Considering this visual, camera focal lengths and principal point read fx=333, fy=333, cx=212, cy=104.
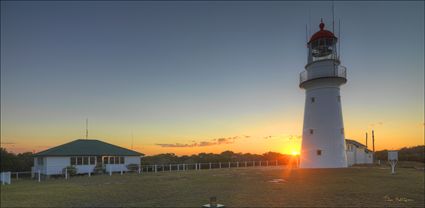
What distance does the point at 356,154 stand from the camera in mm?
38000

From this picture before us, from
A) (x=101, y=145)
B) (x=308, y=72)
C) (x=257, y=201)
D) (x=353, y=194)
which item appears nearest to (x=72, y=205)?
(x=257, y=201)

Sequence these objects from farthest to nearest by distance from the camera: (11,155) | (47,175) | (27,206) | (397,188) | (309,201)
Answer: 1. (11,155)
2. (47,175)
3. (397,188)
4. (27,206)
5. (309,201)

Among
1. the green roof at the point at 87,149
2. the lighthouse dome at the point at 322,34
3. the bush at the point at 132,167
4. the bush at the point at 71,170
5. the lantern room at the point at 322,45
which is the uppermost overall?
the lighthouse dome at the point at 322,34

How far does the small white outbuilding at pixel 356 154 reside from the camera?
35.7 meters

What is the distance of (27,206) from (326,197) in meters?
11.3

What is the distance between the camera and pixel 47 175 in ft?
93.4

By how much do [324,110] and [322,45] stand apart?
5.29 metres

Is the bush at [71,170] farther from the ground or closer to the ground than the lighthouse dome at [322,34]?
closer to the ground

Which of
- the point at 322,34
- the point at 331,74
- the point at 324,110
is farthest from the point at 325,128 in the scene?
the point at 322,34

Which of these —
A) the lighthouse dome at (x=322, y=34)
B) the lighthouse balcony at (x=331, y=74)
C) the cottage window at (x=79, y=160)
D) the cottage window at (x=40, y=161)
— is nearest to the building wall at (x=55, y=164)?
the cottage window at (x=79, y=160)

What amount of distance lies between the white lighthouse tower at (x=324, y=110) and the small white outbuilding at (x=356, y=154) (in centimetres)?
1049

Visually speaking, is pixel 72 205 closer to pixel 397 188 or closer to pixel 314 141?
pixel 397 188

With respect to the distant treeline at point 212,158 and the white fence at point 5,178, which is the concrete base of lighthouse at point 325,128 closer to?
the distant treeline at point 212,158

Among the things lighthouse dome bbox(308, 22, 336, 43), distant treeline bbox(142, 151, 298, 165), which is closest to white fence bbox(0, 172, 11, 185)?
distant treeline bbox(142, 151, 298, 165)
